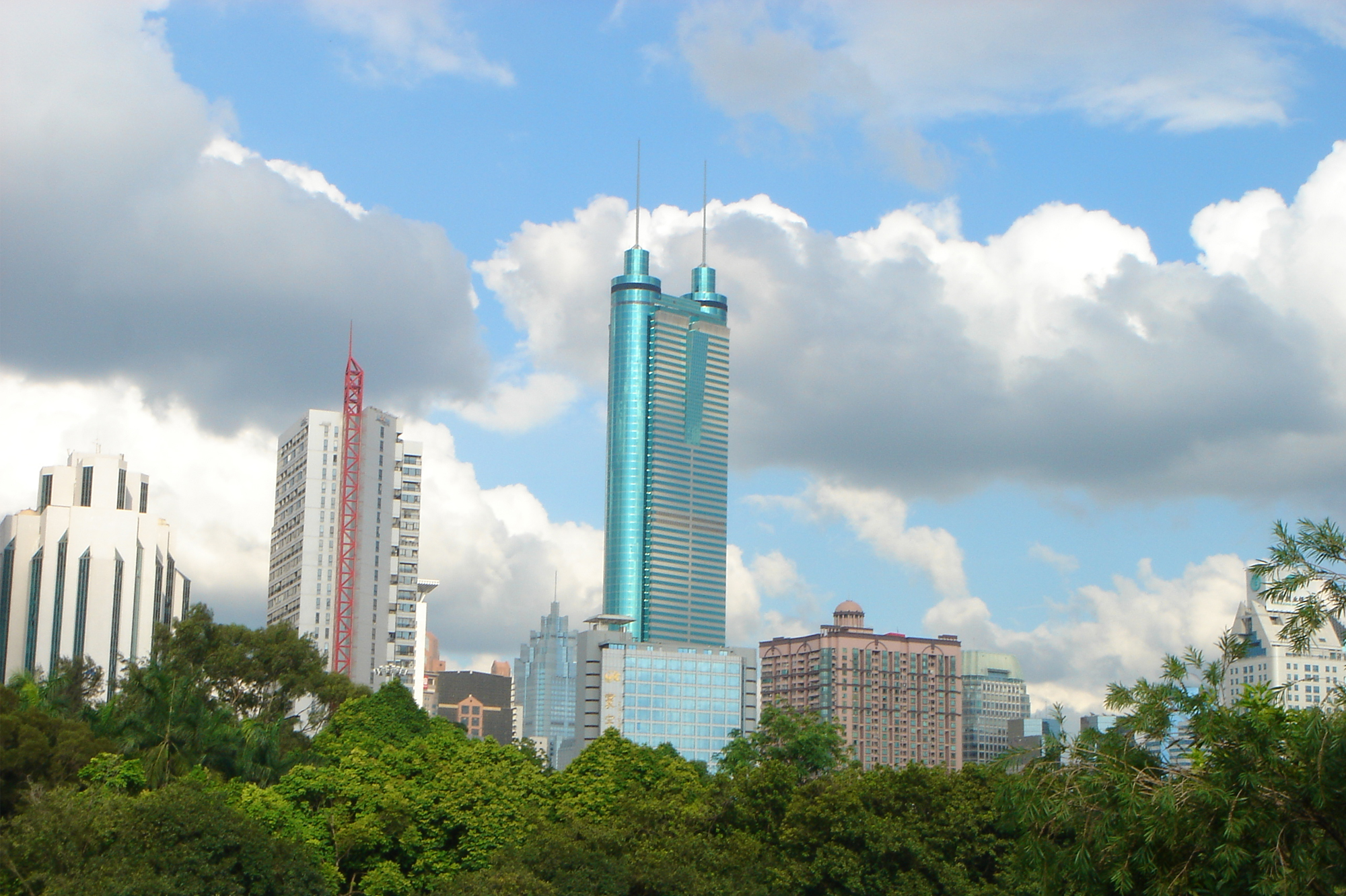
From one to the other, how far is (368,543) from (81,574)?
137ft

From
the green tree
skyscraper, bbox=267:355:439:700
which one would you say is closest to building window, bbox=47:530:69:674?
skyscraper, bbox=267:355:439:700

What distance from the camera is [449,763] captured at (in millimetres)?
49781

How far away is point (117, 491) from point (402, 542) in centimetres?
4357

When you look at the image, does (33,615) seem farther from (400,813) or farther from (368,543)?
(400,813)

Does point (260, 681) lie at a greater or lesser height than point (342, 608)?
lesser

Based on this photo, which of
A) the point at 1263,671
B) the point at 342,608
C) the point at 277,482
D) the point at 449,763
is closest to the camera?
the point at 449,763

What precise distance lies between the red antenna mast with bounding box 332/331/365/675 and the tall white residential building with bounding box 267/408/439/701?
0.66 m

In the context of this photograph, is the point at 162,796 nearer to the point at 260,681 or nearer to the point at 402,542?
the point at 260,681

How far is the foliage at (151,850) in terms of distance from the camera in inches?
1533

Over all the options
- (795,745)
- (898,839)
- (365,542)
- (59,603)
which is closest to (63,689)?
(795,745)

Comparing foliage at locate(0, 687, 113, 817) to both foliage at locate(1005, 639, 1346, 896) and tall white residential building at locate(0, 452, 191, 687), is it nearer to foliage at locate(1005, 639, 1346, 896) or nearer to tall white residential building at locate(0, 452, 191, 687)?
foliage at locate(1005, 639, 1346, 896)

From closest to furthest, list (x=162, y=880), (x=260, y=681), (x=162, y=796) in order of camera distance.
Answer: (x=162, y=880) < (x=162, y=796) < (x=260, y=681)

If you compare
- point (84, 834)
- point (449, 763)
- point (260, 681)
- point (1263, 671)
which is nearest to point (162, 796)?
point (84, 834)

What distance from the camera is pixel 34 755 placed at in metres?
48.8
